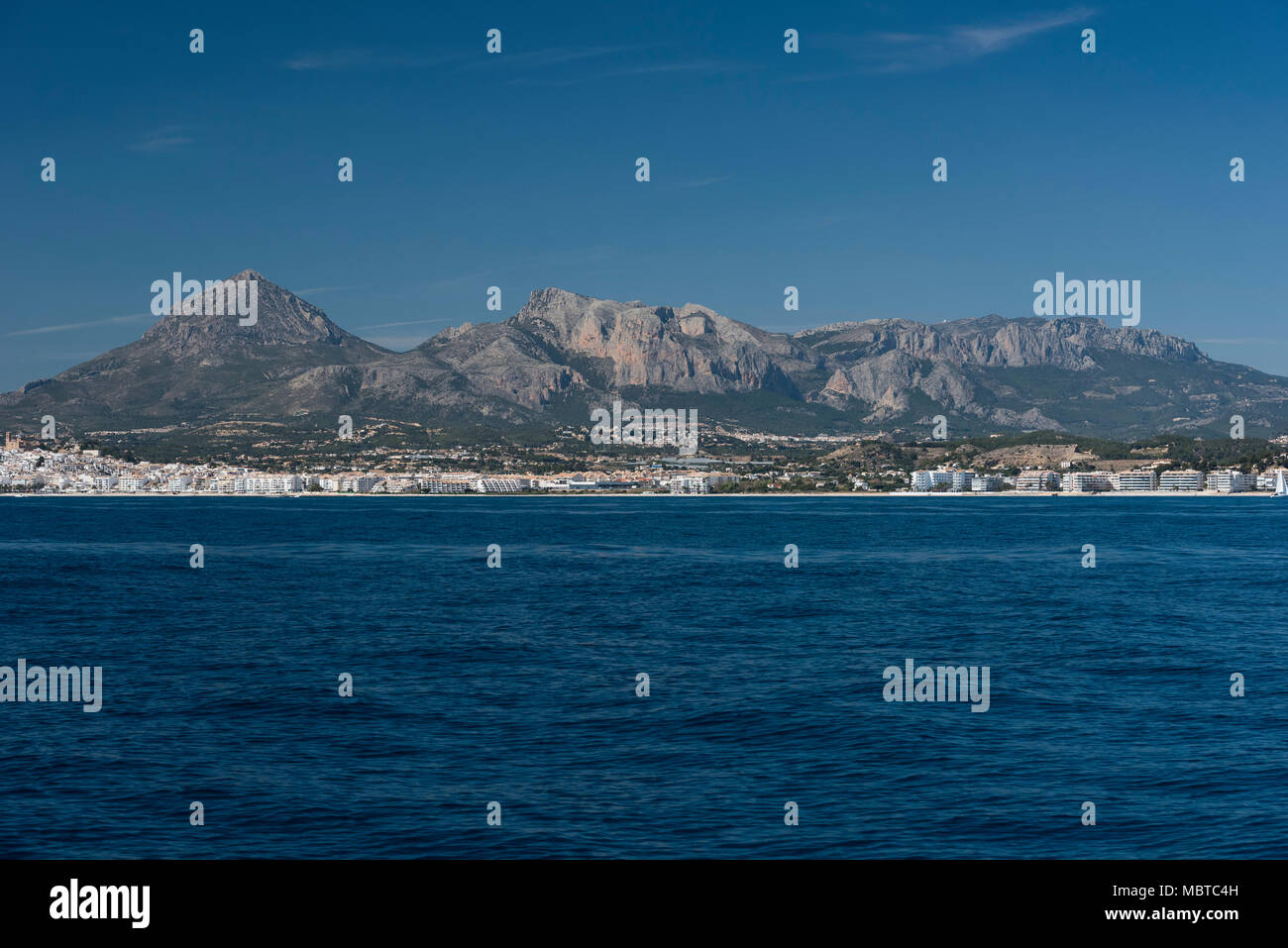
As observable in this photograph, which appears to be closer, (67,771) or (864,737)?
(67,771)

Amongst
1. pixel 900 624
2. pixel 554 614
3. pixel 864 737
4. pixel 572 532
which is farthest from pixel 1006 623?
pixel 572 532

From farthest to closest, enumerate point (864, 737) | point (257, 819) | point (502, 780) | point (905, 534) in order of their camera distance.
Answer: point (905, 534) → point (864, 737) → point (502, 780) → point (257, 819)
